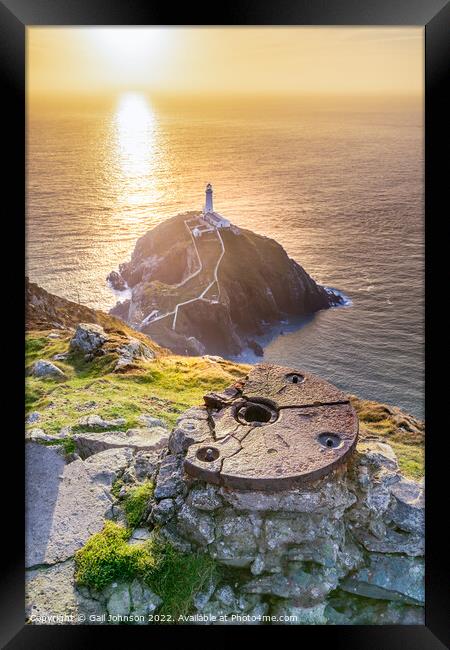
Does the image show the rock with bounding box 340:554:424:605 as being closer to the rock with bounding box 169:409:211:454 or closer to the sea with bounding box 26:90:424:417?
the rock with bounding box 169:409:211:454

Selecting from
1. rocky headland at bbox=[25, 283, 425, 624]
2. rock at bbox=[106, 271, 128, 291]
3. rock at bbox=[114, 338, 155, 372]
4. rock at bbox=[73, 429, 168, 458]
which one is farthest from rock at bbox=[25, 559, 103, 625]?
rock at bbox=[106, 271, 128, 291]

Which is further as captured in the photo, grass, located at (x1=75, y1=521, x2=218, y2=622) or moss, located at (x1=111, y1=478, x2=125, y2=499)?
moss, located at (x1=111, y1=478, x2=125, y2=499)

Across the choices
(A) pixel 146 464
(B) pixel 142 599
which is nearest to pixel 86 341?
(A) pixel 146 464

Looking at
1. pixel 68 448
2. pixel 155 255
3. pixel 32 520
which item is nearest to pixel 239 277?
pixel 155 255

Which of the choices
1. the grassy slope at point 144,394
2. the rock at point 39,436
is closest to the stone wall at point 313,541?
the grassy slope at point 144,394

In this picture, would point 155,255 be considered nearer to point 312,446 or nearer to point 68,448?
point 68,448

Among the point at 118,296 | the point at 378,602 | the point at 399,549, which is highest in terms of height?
the point at 118,296
